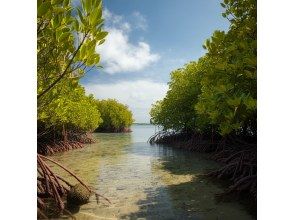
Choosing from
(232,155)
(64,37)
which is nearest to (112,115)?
(232,155)

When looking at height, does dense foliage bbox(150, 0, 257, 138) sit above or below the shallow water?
above

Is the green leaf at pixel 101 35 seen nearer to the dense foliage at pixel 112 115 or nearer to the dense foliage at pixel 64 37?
the dense foliage at pixel 64 37

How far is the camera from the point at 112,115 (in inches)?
1729

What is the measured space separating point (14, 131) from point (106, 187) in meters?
5.30

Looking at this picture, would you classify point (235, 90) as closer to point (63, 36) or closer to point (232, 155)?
point (63, 36)

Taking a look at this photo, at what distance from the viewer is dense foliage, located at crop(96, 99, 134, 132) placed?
4388 cm

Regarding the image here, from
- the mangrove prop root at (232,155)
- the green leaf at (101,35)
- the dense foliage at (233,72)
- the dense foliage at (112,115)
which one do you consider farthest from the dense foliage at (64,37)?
the dense foliage at (112,115)

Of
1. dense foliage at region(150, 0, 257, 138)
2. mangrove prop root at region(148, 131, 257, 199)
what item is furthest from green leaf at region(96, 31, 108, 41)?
mangrove prop root at region(148, 131, 257, 199)

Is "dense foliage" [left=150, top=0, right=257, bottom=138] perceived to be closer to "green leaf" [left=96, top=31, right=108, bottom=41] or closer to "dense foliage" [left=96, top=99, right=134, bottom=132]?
"green leaf" [left=96, top=31, right=108, bottom=41]

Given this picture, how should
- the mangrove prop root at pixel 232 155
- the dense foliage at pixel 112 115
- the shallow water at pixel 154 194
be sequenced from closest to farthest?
the shallow water at pixel 154 194 → the mangrove prop root at pixel 232 155 → the dense foliage at pixel 112 115

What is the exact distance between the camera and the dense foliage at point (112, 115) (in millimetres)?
43875

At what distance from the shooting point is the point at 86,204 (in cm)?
551

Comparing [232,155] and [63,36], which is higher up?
[63,36]

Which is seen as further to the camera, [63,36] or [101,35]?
[63,36]
